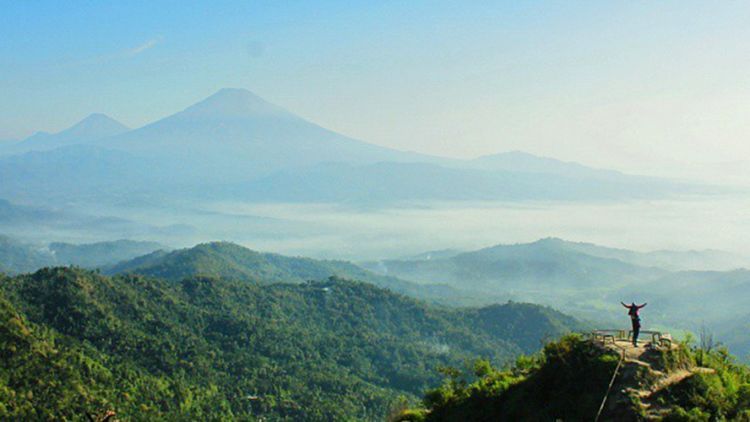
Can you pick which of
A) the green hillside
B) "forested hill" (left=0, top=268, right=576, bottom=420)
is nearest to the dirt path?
the green hillside

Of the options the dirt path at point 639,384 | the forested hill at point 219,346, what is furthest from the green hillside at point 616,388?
the forested hill at point 219,346

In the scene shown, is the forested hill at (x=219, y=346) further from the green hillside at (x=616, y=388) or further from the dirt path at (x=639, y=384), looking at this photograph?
the dirt path at (x=639, y=384)

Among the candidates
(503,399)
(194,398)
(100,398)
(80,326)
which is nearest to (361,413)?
(194,398)

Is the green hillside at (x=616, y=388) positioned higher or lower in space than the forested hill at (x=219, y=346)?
higher

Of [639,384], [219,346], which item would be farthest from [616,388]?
[219,346]

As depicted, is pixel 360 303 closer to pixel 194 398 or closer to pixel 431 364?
pixel 431 364

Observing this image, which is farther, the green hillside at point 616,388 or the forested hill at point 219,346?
the forested hill at point 219,346

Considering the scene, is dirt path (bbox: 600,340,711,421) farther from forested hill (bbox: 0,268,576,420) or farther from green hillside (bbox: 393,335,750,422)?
forested hill (bbox: 0,268,576,420)

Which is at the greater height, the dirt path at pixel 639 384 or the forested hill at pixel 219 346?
the dirt path at pixel 639 384
